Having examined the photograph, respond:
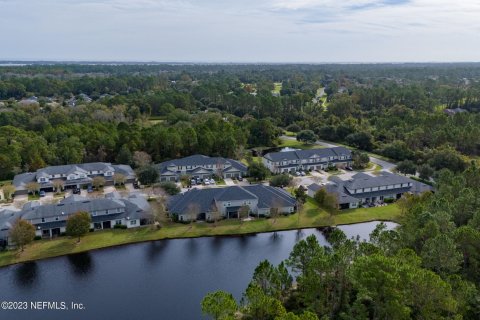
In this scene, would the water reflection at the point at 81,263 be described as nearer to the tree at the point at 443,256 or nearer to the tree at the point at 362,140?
the tree at the point at 443,256

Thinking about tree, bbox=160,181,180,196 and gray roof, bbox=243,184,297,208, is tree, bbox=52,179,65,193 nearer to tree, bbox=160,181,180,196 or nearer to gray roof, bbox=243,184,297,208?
tree, bbox=160,181,180,196

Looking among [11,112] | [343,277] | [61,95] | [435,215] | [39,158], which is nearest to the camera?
[343,277]

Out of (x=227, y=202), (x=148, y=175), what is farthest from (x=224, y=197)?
(x=148, y=175)

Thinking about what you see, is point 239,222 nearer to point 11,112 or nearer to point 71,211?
point 71,211

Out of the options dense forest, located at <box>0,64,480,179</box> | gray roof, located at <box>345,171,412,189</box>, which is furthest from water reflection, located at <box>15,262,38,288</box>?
gray roof, located at <box>345,171,412,189</box>

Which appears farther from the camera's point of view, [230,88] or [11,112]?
[230,88]

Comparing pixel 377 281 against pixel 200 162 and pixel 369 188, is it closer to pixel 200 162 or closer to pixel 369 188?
pixel 369 188

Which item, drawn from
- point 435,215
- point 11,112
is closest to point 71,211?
point 435,215
